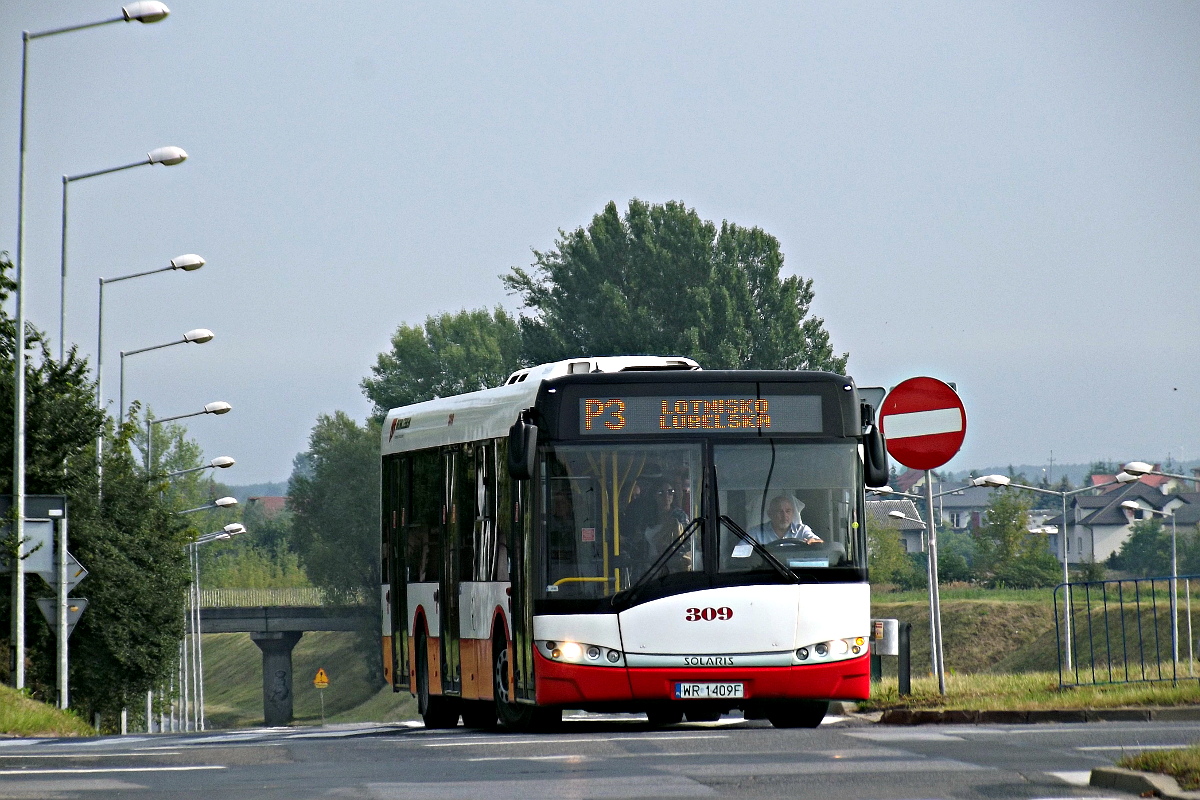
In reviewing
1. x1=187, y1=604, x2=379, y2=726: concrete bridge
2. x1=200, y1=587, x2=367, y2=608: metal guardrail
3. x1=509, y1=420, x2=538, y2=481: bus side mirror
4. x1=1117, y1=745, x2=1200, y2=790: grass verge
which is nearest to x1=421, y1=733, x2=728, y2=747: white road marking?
x1=509, y1=420, x2=538, y2=481: bus side mirror

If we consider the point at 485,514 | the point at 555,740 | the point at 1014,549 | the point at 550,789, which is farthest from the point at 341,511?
the point at 550,789

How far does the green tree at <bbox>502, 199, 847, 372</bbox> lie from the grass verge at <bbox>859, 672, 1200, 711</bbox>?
54.0 metres

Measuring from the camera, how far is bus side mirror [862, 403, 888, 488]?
1517cm

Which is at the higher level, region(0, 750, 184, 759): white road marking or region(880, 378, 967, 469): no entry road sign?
region(880, 378, 967, 469): no entry road sign

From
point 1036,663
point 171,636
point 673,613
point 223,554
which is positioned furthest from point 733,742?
point 223,554

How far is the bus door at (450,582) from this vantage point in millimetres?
18219

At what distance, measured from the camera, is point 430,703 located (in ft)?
64.7

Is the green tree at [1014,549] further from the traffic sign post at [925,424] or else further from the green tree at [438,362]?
the traffic sign post at [925,424]

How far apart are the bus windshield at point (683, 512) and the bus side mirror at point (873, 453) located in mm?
140

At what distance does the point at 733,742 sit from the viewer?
43.0ft

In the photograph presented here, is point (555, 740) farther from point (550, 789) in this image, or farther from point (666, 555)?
point (550, 789)

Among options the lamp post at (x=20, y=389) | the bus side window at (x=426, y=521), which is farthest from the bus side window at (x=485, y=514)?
the lamp post at (x=20, y=389)

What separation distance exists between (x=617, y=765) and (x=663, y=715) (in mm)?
5344

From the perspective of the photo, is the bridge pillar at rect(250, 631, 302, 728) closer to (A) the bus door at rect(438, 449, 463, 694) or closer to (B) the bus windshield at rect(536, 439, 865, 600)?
(A) the bus door at rect(438, 449, 463, 694)
